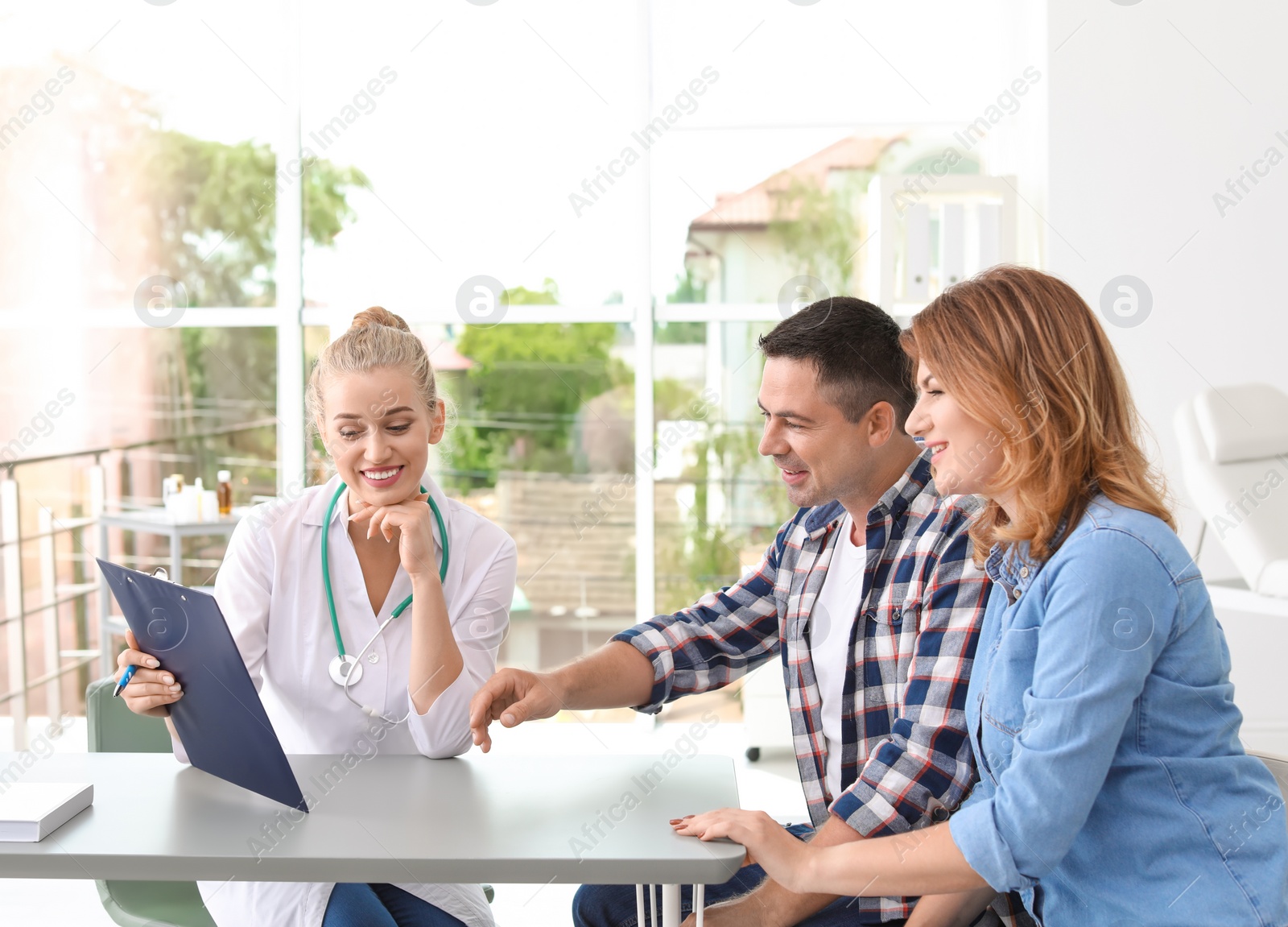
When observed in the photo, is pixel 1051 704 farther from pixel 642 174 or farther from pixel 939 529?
pixel 642 174

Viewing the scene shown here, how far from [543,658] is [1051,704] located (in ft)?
11.7

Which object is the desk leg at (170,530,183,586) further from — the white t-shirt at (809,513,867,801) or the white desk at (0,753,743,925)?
the white t-shirt at (809,513,867,801)

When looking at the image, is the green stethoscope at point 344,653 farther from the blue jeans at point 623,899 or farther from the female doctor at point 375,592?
the blue jeans at point 623,899

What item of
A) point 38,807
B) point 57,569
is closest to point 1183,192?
point 38,807

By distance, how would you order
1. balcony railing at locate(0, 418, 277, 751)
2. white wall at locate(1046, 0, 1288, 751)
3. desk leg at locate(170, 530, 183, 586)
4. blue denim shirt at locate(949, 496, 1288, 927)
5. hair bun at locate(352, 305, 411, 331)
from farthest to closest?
balcony railing at locate(0, 418, 277, 751), desk leg at locate(170, 530, 183, 586), white wall at locate(1046, 0, 1288, 751), hair bun at locate(352, 305, 411, 331), blue denim shirt at locate(949, 496, 1288, 927)

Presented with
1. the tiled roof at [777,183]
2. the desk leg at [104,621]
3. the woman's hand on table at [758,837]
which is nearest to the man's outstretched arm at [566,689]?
the woman's hand on table at [758,837]

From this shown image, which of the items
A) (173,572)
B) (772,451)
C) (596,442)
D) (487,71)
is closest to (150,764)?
(772,451)

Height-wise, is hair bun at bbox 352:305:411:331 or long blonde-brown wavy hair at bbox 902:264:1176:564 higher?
hair bun at bbox 352:305:411:331

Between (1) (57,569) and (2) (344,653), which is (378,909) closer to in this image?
(2) (344,653)

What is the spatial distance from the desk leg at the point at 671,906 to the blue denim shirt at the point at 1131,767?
312 mm

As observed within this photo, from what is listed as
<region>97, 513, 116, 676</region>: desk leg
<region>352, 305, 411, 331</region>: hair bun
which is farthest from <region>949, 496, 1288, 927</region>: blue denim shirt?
<region>97, 513, 116, 676</region>: desk leg

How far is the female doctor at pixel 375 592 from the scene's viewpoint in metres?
1.58

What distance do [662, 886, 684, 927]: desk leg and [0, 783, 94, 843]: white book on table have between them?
693 mm

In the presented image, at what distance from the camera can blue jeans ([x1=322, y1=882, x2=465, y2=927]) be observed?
4.70 ft
